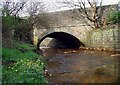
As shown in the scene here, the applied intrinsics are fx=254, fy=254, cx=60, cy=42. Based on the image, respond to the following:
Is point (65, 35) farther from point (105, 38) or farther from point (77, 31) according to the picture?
point (105, 38)

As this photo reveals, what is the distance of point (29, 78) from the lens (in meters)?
6.45

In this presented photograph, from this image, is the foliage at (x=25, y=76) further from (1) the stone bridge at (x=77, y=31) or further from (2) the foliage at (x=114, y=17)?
(2) the foliage at (x=114, y=17)

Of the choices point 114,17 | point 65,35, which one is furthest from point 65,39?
point 114,17

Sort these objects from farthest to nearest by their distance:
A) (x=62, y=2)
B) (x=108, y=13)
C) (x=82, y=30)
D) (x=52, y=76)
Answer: (x=62, y=2) < (x=82, y=30) < (x=108, y=13) < (x=52, y=76)

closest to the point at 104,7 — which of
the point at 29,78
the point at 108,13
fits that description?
the point at 108,13

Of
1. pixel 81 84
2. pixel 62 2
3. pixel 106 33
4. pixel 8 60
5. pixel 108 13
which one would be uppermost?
pixel 62 2

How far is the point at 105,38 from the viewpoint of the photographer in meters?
19.7

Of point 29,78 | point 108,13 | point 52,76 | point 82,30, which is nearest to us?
point 29,78

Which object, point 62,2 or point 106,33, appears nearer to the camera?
point 106,33

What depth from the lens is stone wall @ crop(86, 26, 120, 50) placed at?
18703 millimetres

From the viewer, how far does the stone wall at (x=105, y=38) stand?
61.4ft

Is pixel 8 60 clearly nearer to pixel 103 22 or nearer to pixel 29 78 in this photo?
pixel 29 78

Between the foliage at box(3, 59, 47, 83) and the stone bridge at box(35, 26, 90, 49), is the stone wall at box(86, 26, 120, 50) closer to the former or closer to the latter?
the stone bridge at box(35, 26, 90, 49)

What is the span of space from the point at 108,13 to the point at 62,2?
516cm
